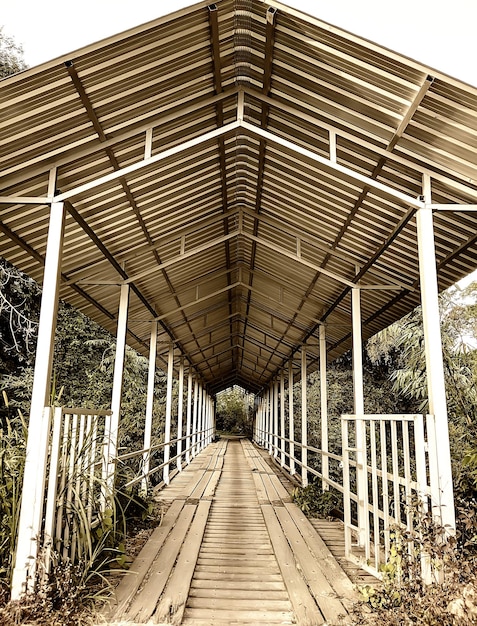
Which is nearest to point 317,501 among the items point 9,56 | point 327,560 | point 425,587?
point 327,560

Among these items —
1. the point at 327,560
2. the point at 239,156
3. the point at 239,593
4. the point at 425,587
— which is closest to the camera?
the point at 425,587

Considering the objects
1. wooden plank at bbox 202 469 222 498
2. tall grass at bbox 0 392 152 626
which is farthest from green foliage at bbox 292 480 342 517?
tall grass at bbox 0 392 152 626

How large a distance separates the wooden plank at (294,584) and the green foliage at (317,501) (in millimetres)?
910

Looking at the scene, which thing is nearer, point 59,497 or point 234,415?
point 59,497

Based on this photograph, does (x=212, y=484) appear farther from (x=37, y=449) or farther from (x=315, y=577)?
(x=37, y=449)

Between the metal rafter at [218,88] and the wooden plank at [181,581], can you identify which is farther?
the metal rafter at [218,88]

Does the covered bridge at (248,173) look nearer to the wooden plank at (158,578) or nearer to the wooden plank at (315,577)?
the wooden plank at (315,577)

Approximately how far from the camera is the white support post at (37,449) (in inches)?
130

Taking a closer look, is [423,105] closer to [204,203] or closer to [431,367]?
[431,367]

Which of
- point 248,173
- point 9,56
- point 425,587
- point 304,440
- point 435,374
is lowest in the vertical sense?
point 425,587

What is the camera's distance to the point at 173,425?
19.8 meters

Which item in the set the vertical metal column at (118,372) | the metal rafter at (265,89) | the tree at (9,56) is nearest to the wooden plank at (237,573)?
the vertical metal column at (118,372)

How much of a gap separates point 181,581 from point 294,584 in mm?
884

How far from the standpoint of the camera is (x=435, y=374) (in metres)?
3.75
